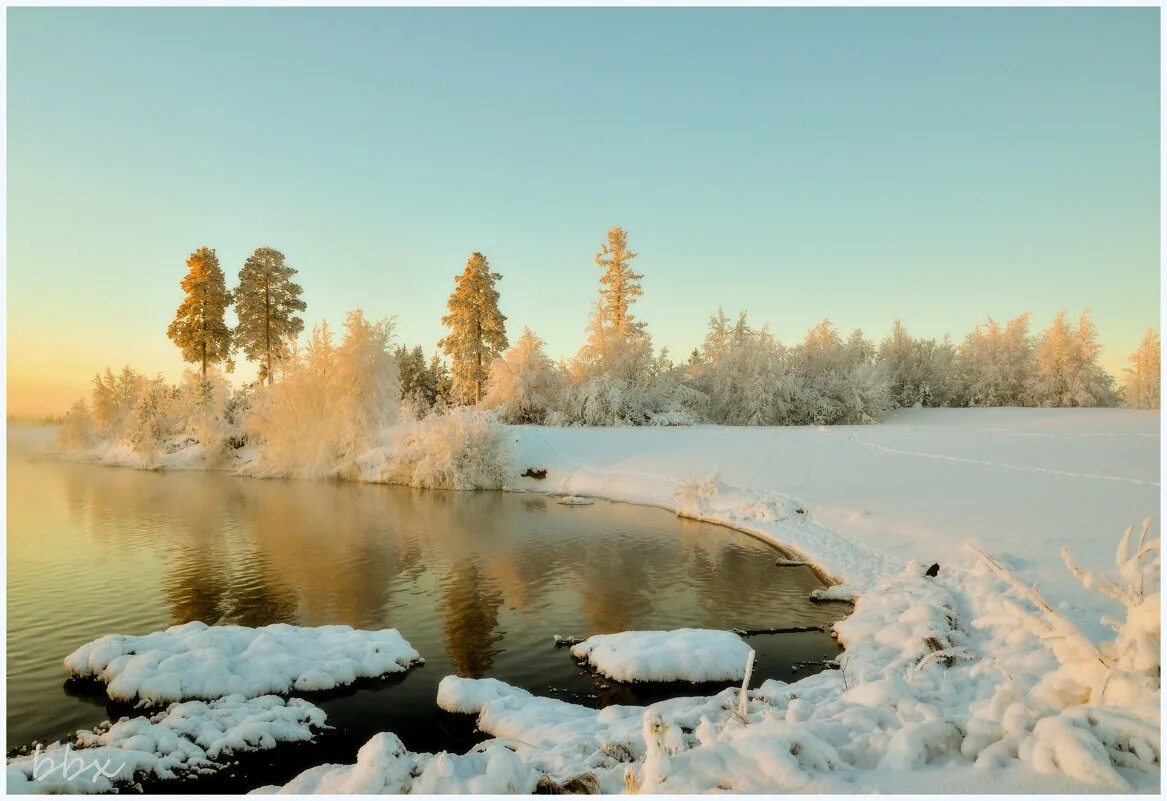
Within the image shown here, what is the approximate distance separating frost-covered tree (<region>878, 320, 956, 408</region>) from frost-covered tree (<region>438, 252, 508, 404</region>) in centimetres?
2777

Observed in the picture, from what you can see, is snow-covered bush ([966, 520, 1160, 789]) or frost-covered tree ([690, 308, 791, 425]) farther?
frost-covered tree ([690, 308, 791, 425])

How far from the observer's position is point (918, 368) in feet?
160

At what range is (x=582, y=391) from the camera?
133ft

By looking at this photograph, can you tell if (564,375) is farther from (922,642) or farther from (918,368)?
(922,642)

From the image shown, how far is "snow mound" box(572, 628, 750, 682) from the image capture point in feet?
32.6

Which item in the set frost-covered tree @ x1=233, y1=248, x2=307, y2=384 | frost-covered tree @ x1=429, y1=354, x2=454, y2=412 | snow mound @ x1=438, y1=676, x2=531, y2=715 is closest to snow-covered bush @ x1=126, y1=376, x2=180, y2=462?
frost-covered tree @ x1=233, y1=248, x2=307, y2=384

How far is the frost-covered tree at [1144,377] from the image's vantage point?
41.7m

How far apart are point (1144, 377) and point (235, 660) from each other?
5475cm

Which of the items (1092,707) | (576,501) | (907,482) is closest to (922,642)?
Answer: (1092,707)

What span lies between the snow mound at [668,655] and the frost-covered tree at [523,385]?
1231 inches

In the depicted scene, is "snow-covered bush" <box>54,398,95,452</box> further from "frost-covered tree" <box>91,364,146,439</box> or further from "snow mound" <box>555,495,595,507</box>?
"snow mound" <box>555,495,595,507</box>

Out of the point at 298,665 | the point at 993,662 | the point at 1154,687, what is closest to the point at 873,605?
the point at 993,662

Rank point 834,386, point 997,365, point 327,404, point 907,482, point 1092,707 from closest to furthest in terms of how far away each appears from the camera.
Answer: point 1092,707, point 907,482, point 327,404, point 834,386, point 997,365

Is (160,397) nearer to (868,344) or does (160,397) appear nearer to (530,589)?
(530,589)
